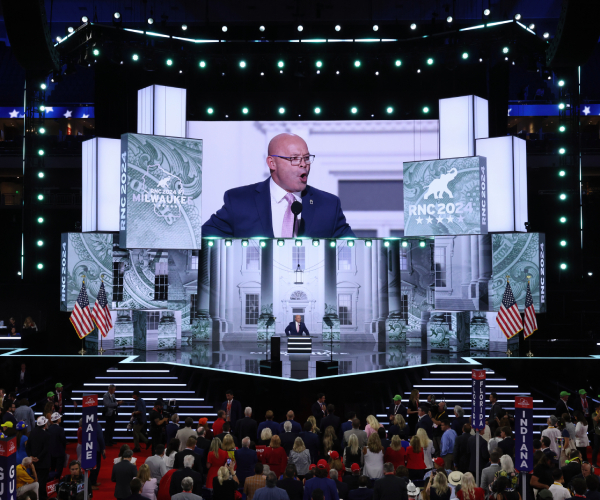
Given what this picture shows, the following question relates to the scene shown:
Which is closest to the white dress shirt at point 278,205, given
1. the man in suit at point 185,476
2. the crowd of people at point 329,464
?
the crowd of people at point 329,464

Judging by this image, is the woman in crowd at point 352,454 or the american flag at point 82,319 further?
the american flag at point 82,319

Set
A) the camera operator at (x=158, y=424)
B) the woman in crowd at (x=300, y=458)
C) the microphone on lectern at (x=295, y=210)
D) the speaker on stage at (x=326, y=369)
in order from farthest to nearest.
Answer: the microphone on lectern at (x=295, y=210) < the speaker on stage at (x=326, y=369) < the camera operator at (x=158, y=424) < the woman in crowd at (x=300, y=458)

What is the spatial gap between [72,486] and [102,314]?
14019 millimetres

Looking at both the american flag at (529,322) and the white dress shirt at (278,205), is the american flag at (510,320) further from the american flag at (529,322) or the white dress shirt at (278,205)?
the white dress shirt at (278,205)

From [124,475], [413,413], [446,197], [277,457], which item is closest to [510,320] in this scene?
[446,197]

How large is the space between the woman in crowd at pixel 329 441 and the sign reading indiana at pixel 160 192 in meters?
13.0

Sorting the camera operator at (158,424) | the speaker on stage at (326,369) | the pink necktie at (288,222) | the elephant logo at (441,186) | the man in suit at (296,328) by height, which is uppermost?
the elephant logo at (441,186)

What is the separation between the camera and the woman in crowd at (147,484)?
9.66 metres

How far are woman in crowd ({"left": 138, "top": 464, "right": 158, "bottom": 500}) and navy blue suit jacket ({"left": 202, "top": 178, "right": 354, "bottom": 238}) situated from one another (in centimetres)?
1770

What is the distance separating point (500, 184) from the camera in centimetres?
2548

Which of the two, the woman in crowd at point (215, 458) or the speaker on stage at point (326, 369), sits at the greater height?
the speaker on stage at point (326, 369)

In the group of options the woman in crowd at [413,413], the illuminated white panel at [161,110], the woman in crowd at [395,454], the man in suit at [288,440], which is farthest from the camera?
the illuminated white panel at [161,110]

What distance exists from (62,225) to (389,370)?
62.6 ft

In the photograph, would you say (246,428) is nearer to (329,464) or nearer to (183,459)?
(183,459)
